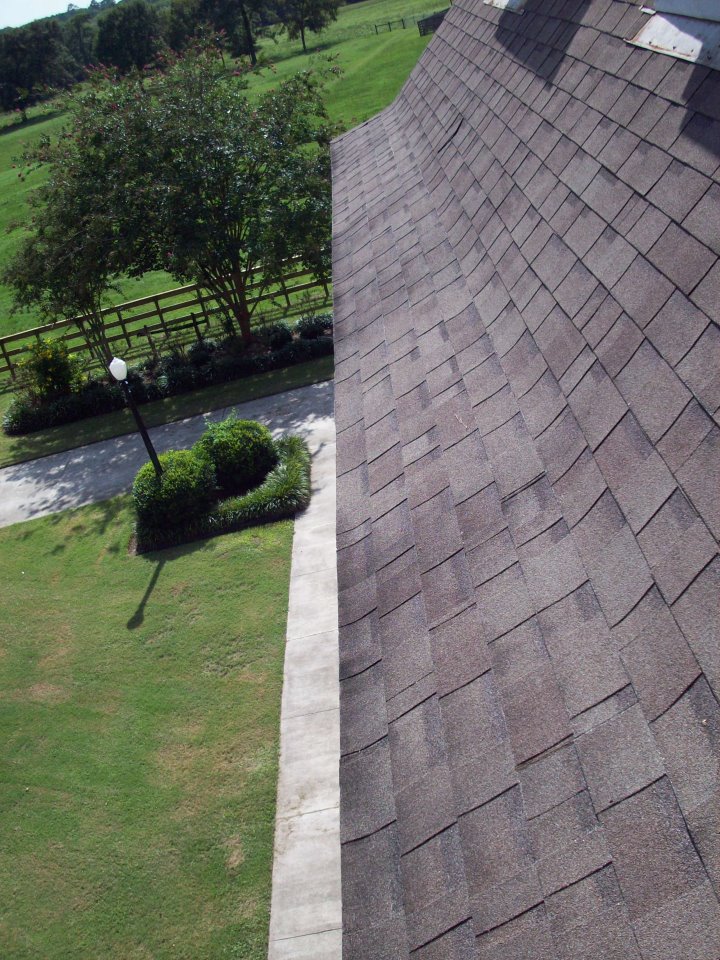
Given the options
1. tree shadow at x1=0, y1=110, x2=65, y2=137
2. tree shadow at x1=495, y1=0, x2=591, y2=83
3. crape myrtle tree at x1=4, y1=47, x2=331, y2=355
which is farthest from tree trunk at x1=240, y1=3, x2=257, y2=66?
tree shadow at x1=495, y1=0, x2=591, y2=83

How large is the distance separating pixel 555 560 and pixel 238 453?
11479 mm

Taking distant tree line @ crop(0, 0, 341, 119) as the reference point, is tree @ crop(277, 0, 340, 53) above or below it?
below

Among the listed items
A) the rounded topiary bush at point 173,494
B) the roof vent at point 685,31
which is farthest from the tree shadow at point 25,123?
the roof vent at point 685,31

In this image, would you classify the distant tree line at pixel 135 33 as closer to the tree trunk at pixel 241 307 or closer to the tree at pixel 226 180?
the tree at pixel 226 180

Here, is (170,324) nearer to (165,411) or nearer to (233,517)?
(165,411)

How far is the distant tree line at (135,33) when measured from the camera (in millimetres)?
66875

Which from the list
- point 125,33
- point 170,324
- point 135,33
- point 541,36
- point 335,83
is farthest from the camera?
point 125,33

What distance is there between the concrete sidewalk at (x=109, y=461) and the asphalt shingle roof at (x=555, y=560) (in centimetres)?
1072

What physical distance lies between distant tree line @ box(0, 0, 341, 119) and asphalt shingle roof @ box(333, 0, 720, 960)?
68.5 metres

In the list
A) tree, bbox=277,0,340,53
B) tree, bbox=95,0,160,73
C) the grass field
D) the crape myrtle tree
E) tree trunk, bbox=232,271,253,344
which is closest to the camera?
the crape myrtle tree

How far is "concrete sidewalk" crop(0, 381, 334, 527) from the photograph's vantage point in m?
16.0

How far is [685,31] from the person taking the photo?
4.54 meters

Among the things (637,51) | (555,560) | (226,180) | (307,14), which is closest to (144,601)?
(637,51)

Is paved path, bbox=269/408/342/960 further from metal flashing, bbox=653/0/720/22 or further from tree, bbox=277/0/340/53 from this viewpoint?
tree, bbox=277/0/340/53
